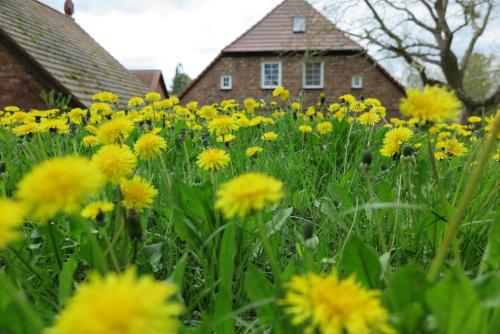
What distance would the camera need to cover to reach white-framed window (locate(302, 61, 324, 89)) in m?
19.0

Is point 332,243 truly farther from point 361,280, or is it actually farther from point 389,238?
point 361,280

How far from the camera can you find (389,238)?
4.30 feet

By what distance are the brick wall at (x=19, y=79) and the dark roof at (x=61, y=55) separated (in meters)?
0.26

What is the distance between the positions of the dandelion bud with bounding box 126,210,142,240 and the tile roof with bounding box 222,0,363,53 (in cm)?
1812

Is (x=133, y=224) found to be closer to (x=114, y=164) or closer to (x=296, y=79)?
(x=114, y=164)

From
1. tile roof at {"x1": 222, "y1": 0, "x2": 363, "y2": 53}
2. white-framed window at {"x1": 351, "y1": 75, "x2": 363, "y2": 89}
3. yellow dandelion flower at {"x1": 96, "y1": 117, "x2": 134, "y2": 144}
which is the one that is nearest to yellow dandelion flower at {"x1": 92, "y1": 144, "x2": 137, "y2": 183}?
yellow dandelion flower at {"x1": 96, "y1": 117, "x2": 134, "y2": 144}

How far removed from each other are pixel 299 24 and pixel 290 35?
861mm

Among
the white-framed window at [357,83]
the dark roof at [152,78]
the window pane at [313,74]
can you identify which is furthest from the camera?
the dark roof at [152,78]

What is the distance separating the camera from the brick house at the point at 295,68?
1866 cm

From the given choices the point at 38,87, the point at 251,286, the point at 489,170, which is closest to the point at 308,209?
the point at 489,170

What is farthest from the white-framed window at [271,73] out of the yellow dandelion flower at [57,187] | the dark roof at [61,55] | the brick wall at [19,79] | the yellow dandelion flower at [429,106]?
the yellow dandelion flower at [57,187]

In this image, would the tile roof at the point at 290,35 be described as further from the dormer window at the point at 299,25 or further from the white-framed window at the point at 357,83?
the white-framed window at the point at 357,83

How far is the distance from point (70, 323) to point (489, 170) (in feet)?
6.21

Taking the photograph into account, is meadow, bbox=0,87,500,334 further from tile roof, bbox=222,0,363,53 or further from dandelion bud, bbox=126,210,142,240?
tile roof, bbox=222,0,363,53
